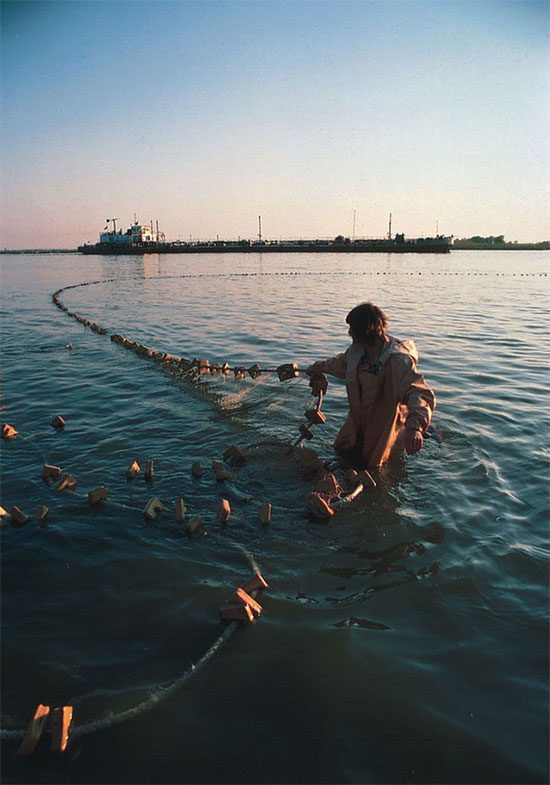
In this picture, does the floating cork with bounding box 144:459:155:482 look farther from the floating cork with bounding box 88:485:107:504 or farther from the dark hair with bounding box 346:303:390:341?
the dark hair with bounding box 346:303:390:341

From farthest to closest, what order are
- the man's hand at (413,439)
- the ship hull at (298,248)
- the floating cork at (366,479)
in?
the ship hull at (298,248) → the floating cork at (366,479) → the man's hand at (413,439)

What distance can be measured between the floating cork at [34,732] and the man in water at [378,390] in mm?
3462

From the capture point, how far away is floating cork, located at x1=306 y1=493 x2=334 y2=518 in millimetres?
5094

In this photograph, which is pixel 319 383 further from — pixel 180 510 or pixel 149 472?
pixel 180 510

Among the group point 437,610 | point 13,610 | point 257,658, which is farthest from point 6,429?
point 437,610

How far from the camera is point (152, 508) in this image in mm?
5098

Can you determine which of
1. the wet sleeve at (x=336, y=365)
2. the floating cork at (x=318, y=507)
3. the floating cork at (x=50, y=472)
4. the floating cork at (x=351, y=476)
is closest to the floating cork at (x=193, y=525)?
the floating cork at (x=318, y=507)

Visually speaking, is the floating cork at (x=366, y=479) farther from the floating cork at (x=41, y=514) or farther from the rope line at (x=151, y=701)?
the floating cork at (x=41, y=514)

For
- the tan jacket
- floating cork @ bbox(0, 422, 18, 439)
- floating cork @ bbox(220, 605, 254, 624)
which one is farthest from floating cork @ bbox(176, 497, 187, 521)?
floating cork @ bbox(0, 422, 18, 439)

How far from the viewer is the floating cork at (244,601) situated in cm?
364

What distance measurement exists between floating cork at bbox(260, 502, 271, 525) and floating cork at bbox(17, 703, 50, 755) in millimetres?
2498

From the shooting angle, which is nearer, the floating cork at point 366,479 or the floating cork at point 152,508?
the floating cork at point 152,508

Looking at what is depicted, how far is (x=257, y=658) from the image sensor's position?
10.9 feet

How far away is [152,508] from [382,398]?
2.75m
